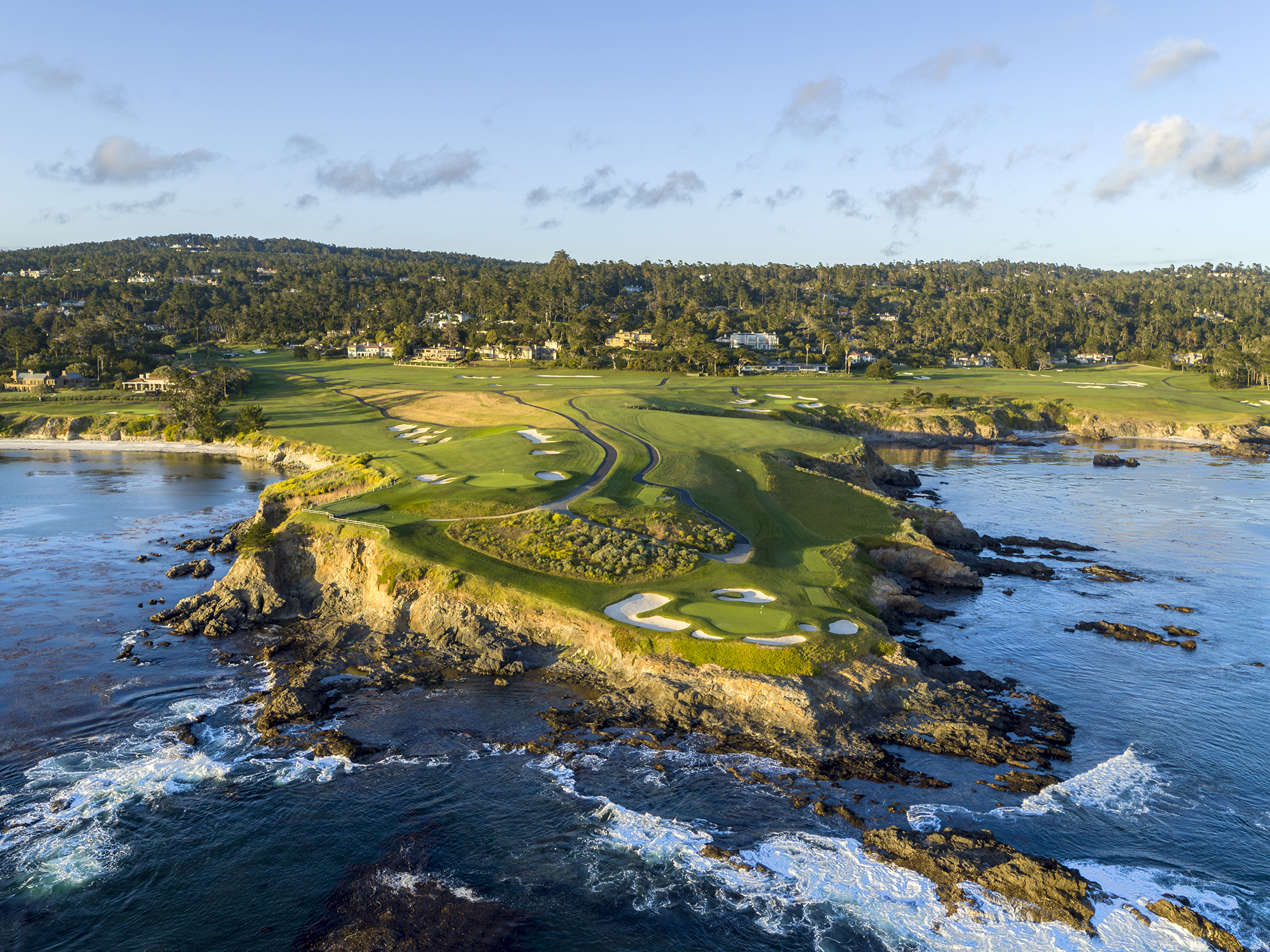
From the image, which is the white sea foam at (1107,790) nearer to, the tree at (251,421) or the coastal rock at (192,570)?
the coastal rock at (192,570)

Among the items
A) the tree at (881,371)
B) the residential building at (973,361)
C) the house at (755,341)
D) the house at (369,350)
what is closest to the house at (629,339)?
the house at (755,341)

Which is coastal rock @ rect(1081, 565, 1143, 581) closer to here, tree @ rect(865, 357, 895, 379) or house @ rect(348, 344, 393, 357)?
tree @ rect(865, 357, 895, 379)

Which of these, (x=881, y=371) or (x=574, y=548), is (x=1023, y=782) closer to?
(x=574, y=548)

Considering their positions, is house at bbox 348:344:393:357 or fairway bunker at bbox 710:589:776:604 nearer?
fairway bunker at bbox 710:589:776:604

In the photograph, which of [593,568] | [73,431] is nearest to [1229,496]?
[593,568]

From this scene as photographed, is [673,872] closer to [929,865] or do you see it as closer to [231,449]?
[929,865]

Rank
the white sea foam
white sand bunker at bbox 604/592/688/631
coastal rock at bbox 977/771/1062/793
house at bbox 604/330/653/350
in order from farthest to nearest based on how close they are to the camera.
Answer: house at bbox 604/330/653/350 → white sand bunker at bbox 604/592/688/631 → coastal rock at bbox 977/771/1062/793 → the white sea foam

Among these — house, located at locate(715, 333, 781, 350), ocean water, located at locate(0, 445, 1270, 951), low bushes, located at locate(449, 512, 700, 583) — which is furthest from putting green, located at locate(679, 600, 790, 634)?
house, located at locate(715, 333, 781, 350)

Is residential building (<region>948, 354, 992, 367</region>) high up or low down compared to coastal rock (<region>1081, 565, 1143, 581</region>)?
up
